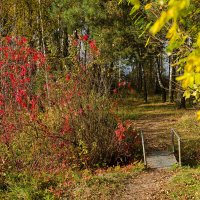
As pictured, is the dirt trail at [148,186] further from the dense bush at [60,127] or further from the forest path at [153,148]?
the dense bush at [60,127]

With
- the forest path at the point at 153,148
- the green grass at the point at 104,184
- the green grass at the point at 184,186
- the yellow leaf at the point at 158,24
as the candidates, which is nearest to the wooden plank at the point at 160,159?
the forest path at the point at 153,148

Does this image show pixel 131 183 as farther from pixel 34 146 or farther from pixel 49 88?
pixel 49 88

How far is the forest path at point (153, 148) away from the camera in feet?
23.1

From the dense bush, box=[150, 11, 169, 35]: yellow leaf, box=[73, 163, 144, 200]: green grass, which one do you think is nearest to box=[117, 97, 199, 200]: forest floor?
box=[73, 163, 144, 200]: green grass

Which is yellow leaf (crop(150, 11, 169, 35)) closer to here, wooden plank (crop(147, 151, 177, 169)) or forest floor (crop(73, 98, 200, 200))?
forest floor (crop(73, 98, 200, 200))

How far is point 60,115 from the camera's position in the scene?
907 centimetres

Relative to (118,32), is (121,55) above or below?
below

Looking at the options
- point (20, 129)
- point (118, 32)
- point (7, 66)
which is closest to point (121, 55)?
point (118, 32)

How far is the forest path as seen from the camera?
7.05 m

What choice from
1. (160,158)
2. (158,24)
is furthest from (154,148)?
(158,24)

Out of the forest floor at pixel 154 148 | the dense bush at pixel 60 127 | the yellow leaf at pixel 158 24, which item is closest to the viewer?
the yellow leaf at pixel 158 24

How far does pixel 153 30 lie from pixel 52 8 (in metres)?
20.7

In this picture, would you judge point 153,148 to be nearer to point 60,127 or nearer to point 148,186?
point 60,127

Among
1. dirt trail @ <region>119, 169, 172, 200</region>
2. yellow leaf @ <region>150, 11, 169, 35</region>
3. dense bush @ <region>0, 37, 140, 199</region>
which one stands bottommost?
dirt trail @ <region>119, 169, 172, 200</region>
